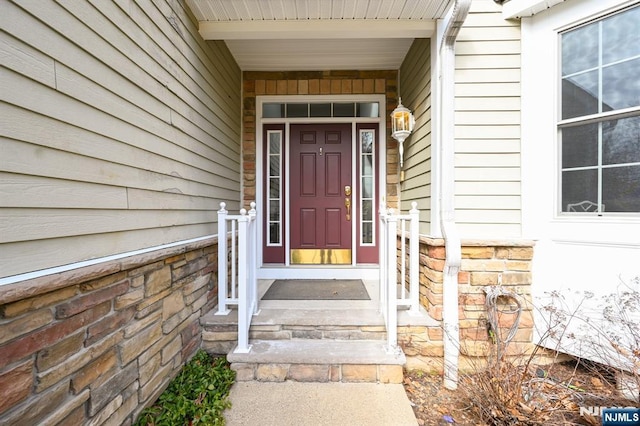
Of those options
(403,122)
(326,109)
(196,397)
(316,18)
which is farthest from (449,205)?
(196,397)

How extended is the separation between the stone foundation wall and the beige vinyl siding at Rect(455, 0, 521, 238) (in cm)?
14

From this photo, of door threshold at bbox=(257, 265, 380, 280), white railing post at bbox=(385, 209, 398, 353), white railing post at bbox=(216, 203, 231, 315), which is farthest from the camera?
door threshold at bbox=(257, 265, 380, 280)

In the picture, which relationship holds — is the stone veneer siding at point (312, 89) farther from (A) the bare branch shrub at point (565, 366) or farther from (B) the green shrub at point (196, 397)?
(B) the green shrub at point (196, 397)

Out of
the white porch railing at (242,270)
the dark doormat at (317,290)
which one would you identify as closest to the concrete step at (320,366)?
the white porch railing at (242,270)

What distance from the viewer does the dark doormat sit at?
2.69 m

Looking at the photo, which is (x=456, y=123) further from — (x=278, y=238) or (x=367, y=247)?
(x=278, y=238)

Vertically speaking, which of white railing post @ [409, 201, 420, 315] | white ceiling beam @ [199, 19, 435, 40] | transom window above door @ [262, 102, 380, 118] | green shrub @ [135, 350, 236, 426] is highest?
white ceiling beam @ [199, 19, 435, 40]

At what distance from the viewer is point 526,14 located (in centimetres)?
213

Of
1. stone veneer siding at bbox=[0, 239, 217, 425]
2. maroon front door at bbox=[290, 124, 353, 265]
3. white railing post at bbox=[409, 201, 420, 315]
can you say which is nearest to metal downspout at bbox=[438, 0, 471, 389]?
white railing post at bbox=[409, 201, 420, 315]

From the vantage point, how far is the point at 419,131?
8.64 feet

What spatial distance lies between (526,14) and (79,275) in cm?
319

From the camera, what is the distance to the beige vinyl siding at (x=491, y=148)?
2191 mm

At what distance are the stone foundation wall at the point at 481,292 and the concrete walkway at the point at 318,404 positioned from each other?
0.48 meters

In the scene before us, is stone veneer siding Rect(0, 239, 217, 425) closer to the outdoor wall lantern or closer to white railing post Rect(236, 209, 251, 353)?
white railing post Rect(236, 209, 251, 353)
